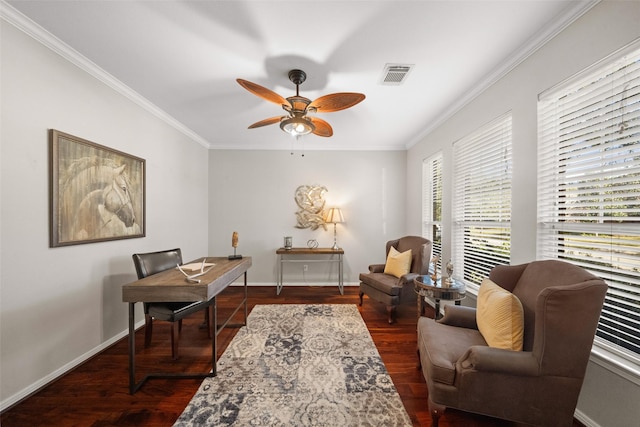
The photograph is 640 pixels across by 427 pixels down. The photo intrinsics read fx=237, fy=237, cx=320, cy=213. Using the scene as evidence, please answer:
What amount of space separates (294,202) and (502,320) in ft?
11.6

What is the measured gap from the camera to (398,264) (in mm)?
3307

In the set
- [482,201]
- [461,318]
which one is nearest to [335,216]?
[482,201]

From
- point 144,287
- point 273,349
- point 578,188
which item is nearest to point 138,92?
point 144,287

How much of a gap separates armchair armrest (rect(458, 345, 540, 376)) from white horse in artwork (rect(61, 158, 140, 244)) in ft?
10.1

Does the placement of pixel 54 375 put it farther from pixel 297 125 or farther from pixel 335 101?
pixel 335 101

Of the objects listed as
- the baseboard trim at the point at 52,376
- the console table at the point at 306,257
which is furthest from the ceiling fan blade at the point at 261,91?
the baseboard trim at the point at 52,376

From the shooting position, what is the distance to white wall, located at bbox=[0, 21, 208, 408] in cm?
161

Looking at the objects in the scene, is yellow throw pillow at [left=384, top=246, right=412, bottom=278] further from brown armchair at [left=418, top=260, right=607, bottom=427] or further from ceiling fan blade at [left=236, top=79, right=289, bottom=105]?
ceiling fan blade at [left=236, top=79, right=289, bottom=105]

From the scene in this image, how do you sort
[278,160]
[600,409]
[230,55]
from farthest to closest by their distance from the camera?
1. [278,160]
2. [230,55]
3. [600,409]

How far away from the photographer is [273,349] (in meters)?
2.33

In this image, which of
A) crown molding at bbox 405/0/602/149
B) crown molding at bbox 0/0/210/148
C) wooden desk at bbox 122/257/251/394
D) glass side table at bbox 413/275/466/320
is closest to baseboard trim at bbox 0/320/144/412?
wooden desk at bbox 122/257/251/394

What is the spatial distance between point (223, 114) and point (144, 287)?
232 cm

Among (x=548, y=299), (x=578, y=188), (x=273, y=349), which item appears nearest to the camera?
(x=548, y=299)

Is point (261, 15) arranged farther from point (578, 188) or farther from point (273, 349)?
point (273, 349)
